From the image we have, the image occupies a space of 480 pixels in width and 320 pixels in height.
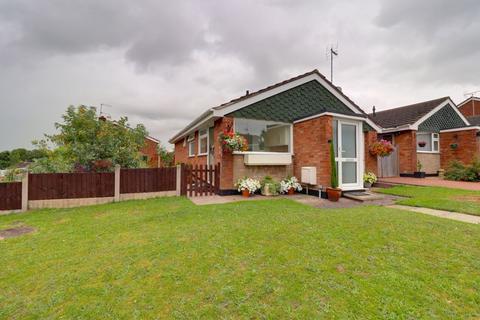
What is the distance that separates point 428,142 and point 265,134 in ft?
42.5

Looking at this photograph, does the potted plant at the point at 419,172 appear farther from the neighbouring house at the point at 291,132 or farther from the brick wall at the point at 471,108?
the brick wall at the point at 471,108

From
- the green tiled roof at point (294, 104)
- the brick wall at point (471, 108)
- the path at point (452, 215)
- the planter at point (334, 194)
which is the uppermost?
the brick wall at point (471, 108)

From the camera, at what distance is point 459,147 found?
46.0ft

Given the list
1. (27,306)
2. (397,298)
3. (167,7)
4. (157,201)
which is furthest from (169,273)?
(167,7)

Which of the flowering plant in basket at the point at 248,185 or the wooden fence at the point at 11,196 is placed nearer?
the wooden fence at the point at 11,196

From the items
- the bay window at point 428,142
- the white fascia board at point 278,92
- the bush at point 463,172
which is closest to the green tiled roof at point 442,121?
the bay window at point 428,142

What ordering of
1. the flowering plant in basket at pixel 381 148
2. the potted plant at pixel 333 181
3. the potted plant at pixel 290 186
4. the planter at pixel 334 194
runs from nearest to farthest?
1. the planter at pixel 334 194
2. the potted plant at pixel 333 181
3. the potted plant at pixel 290 186
4. the flowering plant in basket at pixel 381 148

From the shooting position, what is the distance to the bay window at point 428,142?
46.8 ft

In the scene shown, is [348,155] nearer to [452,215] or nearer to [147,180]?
[452,215]

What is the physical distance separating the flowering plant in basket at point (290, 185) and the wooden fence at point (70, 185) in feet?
19.9

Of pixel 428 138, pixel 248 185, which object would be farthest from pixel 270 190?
pixel 428 138

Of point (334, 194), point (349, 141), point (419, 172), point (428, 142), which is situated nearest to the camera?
point (334, 194)

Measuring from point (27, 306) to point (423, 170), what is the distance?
1840cm

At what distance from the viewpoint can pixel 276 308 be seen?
199 centimetres
